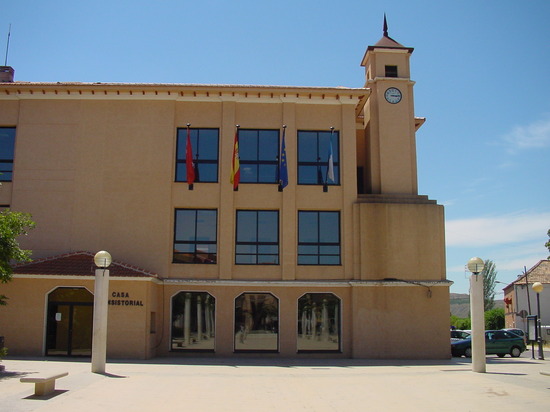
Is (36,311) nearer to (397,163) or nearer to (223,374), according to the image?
(223,374)

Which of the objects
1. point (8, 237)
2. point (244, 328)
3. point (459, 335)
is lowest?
point (459, 335)

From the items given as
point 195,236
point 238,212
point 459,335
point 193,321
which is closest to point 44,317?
point 193,321

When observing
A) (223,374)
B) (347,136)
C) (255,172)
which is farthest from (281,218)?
(223,374)

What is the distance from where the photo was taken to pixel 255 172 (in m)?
26.5

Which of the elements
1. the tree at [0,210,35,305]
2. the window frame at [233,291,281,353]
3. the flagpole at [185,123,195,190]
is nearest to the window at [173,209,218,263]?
the flagpole at [185,123,195,190]

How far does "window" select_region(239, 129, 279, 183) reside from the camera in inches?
1044

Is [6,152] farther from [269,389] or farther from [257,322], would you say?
[269,389]

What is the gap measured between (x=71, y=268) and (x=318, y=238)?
10.6 meters

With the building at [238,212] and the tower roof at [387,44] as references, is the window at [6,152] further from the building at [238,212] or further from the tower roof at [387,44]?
the tower roof at [387,44]

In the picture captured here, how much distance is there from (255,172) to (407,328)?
9672mm

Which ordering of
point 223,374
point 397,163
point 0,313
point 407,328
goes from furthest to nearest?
1. point 397,163
2. point 407,328
3. point 0,313
4. point 223,374

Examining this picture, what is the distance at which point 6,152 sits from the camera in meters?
26.6

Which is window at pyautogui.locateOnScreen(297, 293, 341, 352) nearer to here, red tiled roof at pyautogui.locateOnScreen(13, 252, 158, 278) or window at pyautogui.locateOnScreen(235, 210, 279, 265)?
window at pyautogui.locateOnScreen(235, 210, 279, 265)

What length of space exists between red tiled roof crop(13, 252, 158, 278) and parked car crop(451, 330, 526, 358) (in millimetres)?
16412
